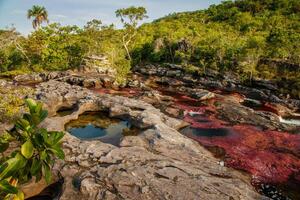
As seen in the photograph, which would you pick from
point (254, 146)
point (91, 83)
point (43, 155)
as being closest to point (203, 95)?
point (254, 146)

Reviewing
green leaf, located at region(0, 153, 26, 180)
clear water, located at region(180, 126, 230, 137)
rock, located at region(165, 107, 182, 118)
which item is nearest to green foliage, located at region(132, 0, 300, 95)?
rock, located at region(165, 107, 182, 118)

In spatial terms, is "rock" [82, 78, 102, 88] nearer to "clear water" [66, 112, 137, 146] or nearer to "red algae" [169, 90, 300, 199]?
"clear water" [66, 112, 137, 146]

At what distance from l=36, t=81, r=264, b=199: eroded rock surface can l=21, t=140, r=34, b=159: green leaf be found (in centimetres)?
839

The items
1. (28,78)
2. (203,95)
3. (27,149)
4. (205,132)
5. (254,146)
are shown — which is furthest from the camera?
(28,78)

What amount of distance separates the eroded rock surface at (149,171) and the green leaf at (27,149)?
8.39m

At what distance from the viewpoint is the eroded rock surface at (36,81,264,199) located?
15.6 meters

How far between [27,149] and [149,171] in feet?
35.5

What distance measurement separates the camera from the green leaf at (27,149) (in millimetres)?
7383

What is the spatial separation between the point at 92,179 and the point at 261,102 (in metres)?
44.3

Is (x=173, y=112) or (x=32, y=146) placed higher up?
(x=32, y=146)

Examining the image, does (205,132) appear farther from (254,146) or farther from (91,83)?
(91,83)

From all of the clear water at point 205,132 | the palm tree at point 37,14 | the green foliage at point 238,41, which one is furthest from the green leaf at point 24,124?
the palm tree at point 37,14

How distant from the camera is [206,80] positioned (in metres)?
70.4

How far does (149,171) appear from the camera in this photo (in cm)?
1730
